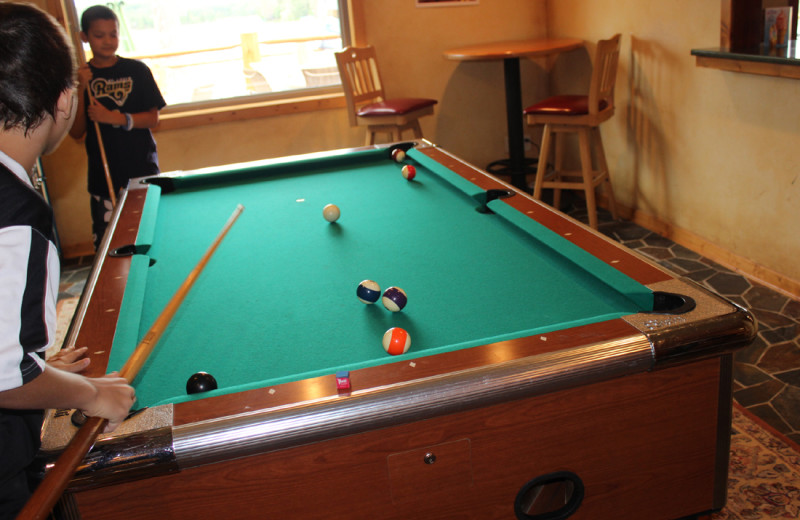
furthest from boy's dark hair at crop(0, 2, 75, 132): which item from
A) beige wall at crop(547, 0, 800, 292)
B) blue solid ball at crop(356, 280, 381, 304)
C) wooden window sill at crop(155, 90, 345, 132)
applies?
wooden window sill at crop(155, 90, 345, 132)

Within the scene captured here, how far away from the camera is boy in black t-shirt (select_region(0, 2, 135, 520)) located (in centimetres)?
94

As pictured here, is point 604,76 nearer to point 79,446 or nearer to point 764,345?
point 764,345

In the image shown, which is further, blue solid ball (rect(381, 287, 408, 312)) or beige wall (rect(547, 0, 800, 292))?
beige wall (rect(547, 0, 800, 292))

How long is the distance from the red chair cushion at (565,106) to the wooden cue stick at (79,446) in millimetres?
2748

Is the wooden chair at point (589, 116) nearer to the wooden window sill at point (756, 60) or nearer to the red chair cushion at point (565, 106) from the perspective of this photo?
the red chair cushion at point (565, 106)

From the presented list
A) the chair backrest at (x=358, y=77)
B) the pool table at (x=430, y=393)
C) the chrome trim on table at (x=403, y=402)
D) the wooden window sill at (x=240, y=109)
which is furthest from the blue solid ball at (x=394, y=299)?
the wooden window sill at (x=240, y=109)

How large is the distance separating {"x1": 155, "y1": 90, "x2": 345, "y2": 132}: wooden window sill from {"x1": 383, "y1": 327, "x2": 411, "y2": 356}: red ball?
3.57 meters

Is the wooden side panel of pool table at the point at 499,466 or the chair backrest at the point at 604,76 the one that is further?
the chair backrest at the point at 604,76

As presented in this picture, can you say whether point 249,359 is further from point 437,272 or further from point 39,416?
point 437,272

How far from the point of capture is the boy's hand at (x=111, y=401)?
1.12m

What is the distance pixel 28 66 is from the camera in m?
1.01

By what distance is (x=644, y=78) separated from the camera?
3908 millimetres

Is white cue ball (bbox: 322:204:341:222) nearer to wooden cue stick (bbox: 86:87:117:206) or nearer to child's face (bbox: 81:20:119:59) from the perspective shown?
wooden cue stick (bbox: 86:87:117:206)

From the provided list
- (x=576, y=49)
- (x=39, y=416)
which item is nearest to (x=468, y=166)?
(x=39, y=416)
